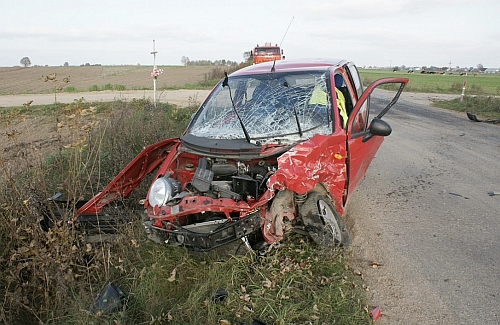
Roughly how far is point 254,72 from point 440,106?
15.5 m

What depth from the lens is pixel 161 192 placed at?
389 centimetres

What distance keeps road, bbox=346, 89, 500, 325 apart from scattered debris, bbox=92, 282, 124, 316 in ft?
6.88

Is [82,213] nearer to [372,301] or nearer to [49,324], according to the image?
[49,324]

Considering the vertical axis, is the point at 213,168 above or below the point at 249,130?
below

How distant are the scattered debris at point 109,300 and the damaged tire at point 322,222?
178 centimetres

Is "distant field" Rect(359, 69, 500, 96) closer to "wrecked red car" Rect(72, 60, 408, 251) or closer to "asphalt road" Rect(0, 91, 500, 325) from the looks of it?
"asphalt road" Rect(0, 91, 500, 325)

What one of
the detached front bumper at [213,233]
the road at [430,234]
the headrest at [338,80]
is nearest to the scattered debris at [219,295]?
the detached front bumper at [213,233]

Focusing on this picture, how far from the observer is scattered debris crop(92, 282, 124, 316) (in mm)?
3336

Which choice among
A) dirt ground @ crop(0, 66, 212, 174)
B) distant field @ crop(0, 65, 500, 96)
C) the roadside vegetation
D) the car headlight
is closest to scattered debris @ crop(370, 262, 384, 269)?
the roadside vegetation

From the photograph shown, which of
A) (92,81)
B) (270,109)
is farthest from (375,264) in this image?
(92,81)

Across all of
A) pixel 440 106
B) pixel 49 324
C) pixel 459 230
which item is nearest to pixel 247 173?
pixel 49 324

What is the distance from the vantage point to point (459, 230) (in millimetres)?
4840

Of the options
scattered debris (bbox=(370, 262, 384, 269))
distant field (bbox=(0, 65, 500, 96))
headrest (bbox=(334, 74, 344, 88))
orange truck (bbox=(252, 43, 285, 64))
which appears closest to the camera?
scattered debris (bbox=(370, 262, 384, 269))

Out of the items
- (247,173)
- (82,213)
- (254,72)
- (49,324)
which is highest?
(254,72)
